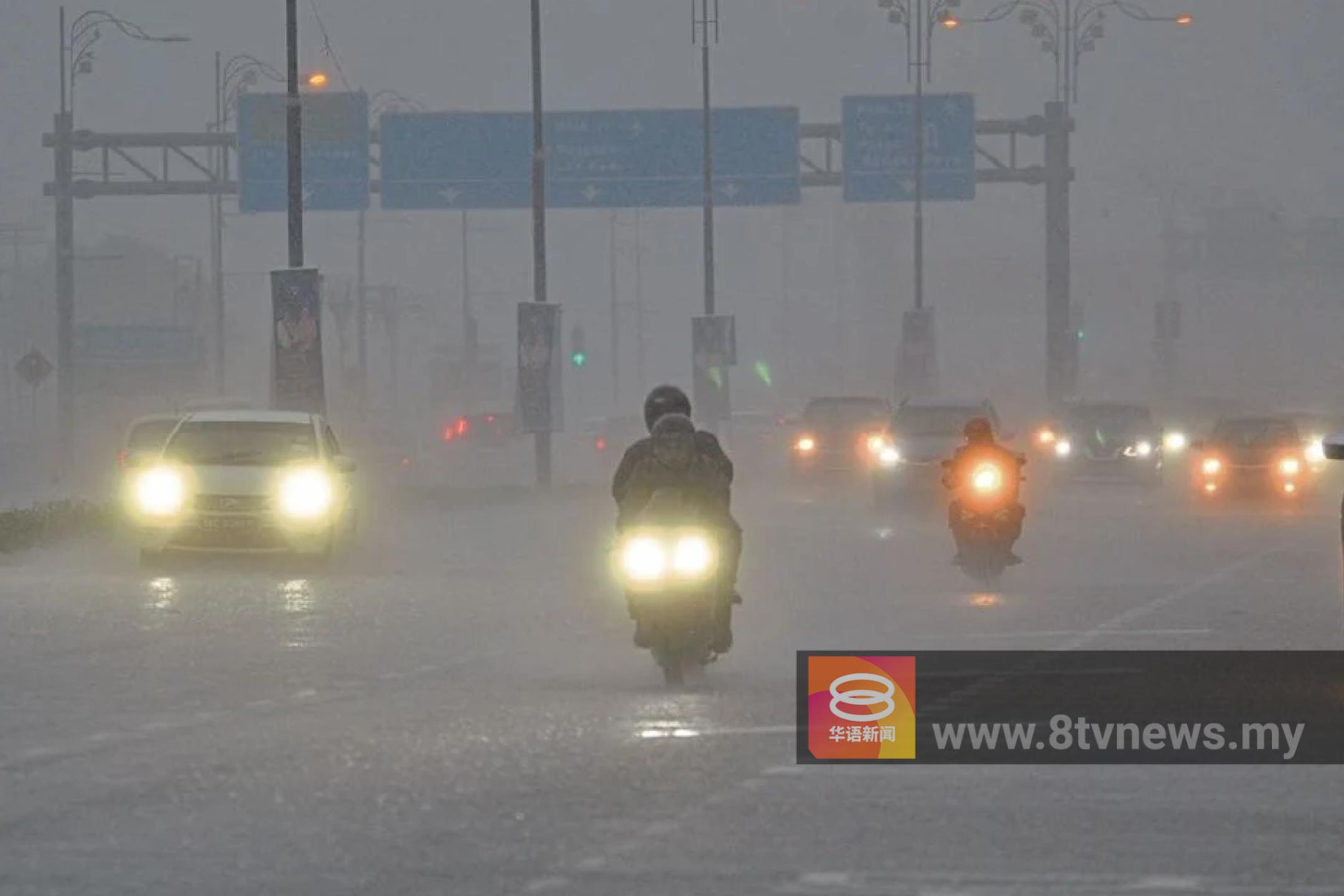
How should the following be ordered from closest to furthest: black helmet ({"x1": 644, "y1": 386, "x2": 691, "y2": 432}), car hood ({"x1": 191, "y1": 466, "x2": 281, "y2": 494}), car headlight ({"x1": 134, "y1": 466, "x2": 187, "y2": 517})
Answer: black helmet ({"x1": 644, "y1": 386, "x2": 691, "y2": 432}), car headlight ({"x1": 134, "y1": 466, "x2": 187, "y2": 517}), car hood ({"x1": 191, "y1": 466, "x2": 281, "y2": 494})

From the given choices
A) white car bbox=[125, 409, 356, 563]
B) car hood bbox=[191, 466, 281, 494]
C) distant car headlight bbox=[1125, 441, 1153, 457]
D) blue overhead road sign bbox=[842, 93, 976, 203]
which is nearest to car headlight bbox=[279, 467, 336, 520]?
white car bbox=[125, 409, 356, 563]

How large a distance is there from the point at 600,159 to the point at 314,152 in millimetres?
6932

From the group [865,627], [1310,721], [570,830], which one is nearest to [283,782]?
[570,830]

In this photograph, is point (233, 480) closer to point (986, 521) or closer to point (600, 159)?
point (986, 521)

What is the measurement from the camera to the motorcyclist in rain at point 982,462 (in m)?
27.6

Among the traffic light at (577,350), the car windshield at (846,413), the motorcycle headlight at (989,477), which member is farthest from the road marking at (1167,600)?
the traffic light at (577,350)

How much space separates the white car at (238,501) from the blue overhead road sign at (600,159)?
43476 millimetres

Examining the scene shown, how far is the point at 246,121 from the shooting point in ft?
238

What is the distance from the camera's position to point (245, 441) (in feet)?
101

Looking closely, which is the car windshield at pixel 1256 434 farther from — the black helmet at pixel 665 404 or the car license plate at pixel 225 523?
the black helmet at pixel 665 404

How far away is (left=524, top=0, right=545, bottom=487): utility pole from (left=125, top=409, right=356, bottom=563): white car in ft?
68.2

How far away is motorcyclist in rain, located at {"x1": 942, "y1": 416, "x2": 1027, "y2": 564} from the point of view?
90.6 feet

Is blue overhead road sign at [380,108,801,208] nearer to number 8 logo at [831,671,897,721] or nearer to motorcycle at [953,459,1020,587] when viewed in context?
motorcycle at [953,459,1020,587]

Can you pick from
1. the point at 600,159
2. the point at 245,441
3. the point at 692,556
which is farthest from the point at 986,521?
the point at 600,159
